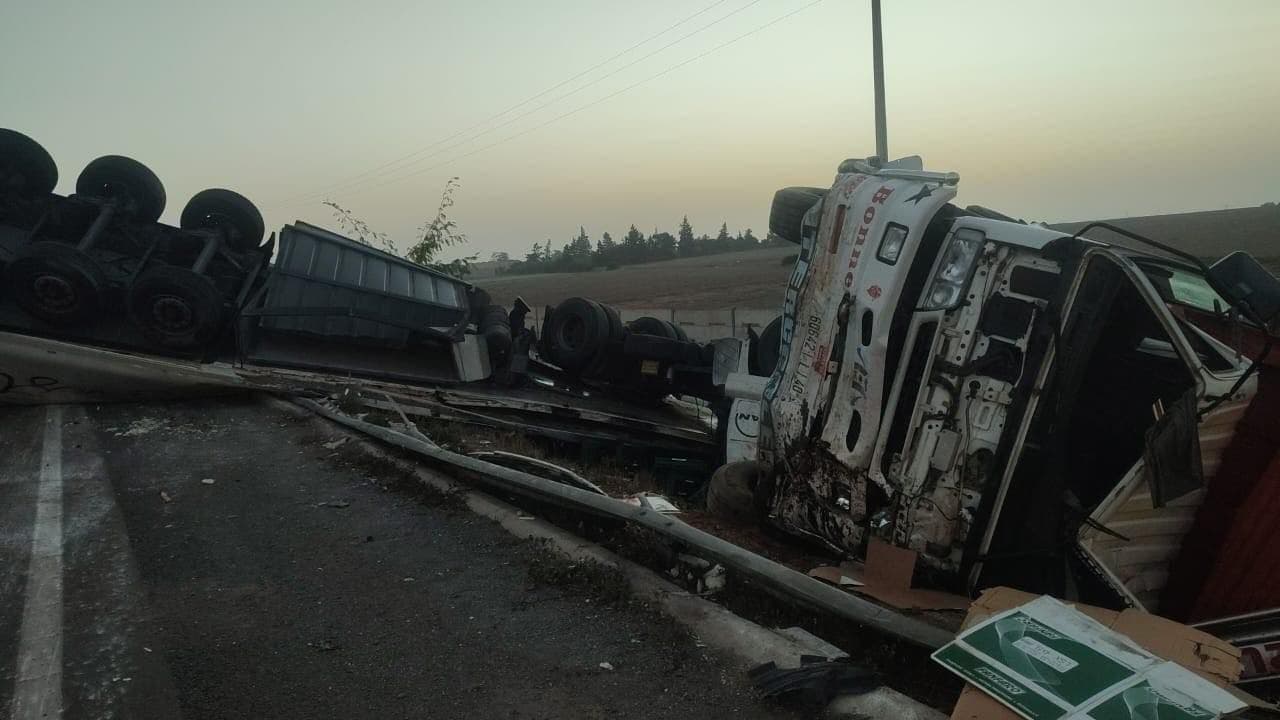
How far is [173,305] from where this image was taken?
7172mm

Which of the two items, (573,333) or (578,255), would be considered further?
(578,255)

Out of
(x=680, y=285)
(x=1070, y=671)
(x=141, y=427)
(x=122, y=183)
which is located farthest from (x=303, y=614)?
(x=680, y=285)

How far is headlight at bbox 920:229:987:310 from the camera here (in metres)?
3.42

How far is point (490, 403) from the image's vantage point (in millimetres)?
→ 7566

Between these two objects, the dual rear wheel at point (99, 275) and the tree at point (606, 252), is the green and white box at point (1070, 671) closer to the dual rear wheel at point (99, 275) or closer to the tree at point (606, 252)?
the dual rear wheel at point (99, 275)

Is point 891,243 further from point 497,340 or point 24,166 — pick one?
point 24,166

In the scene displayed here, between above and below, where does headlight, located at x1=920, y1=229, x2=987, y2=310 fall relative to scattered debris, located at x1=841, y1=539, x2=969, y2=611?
above

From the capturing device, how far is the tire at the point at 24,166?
25.4ft

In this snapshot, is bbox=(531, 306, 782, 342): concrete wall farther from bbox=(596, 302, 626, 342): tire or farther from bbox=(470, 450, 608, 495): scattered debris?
bbox=(470, 450, 608, 495): scattered debris

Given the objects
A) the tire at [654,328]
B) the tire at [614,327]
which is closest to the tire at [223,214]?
the tire at [614,327]

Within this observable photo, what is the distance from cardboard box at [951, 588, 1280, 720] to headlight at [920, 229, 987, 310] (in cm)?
120

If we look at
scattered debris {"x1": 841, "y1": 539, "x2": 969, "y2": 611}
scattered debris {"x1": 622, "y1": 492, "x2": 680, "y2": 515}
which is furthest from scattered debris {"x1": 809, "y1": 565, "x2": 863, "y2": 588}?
scattered debris {"x1": 622, "y1": 492, "x2": 680, "y2": 515}

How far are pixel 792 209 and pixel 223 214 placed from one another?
21.4 ft

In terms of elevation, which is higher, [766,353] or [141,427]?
[766,353]
